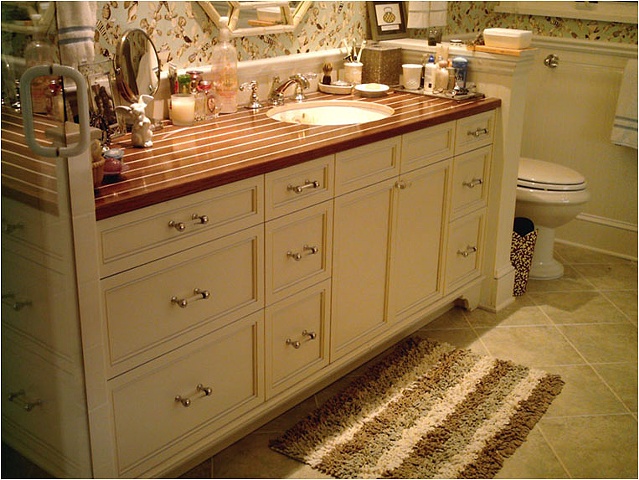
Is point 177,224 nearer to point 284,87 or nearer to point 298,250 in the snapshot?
point 298,250

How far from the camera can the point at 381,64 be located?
10.3 ft

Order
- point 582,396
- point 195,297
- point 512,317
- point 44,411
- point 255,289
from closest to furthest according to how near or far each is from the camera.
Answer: point 44,411 < point 195,297 < point 255,289 < point 582,396 < point 512,317

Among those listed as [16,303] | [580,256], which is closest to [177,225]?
[16,303]

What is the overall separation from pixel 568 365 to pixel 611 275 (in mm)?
1011

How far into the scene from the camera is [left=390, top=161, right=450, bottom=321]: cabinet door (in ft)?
8.91

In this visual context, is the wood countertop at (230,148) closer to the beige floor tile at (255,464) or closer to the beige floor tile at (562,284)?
the beige floor tile at (255,464)

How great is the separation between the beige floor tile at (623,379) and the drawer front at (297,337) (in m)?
1.02

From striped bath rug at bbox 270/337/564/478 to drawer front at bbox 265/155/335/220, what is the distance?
0.69m

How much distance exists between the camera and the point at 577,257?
398 cm

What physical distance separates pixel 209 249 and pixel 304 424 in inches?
28.6

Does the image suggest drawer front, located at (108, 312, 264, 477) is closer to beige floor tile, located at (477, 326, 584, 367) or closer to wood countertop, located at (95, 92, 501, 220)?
wood countertop, located at (95, 92, 501, 220)

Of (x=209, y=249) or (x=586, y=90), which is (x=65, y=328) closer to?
(x=209, y=249)

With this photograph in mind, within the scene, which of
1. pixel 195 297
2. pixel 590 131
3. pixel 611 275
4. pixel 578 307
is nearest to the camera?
pixel 195 297

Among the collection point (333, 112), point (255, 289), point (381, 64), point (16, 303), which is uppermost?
point (381, 64)
